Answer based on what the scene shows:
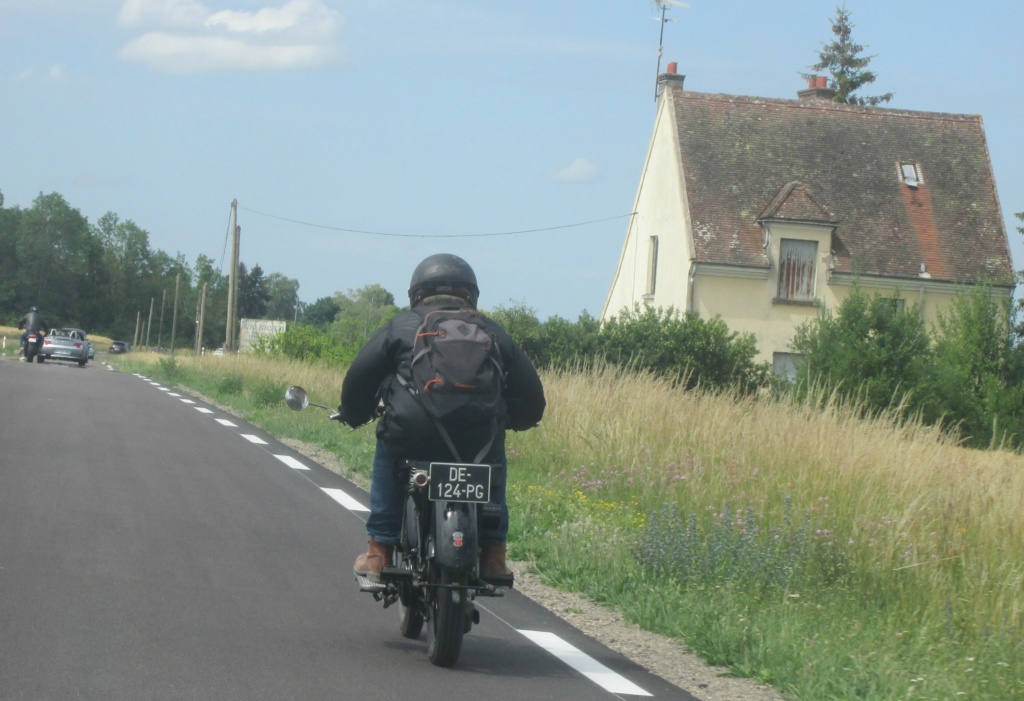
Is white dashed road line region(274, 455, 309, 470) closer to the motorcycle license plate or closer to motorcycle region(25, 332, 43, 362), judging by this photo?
the motorcycle license plate

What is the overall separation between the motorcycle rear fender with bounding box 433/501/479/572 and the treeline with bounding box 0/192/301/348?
478 ft

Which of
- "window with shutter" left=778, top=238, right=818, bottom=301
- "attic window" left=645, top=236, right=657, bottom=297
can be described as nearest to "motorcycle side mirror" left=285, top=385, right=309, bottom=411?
"window with shutter" left=778, top=238, right=818, bottom=301

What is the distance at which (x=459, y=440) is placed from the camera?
539cm

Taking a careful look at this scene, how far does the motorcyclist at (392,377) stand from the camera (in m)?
5.50

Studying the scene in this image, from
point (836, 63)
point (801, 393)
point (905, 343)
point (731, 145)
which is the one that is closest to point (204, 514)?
point (801, 393)

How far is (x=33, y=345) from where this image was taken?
46.9 m

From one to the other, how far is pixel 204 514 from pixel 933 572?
5.03 metres

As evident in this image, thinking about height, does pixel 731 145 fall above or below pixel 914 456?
above

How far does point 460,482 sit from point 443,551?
29 cm

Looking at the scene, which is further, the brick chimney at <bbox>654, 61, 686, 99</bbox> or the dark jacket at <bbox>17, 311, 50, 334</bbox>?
the dark jacket at <bbox>17, 311, 50, 334</bbox>

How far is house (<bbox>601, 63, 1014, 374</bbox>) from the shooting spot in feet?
116

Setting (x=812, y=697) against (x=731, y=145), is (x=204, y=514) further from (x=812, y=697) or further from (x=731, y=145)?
(x=731, y=145)

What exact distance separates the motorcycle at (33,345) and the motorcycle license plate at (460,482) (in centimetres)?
4468

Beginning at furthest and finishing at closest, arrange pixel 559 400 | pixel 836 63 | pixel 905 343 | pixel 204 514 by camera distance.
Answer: pixel 836 63 → pixel 905 343 → pixel 559 400 → pixel 204 514
